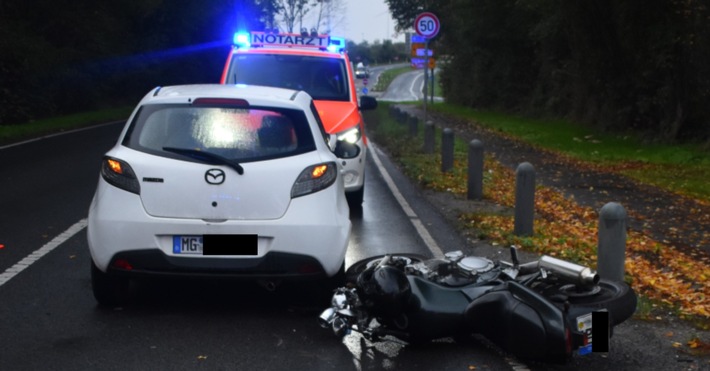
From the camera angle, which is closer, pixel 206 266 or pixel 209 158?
pixel 206 266

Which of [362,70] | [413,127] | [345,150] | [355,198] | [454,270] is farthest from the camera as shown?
[362,70]

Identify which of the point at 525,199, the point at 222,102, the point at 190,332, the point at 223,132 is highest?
the point at 222,102

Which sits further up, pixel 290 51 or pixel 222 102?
pixel 290 51

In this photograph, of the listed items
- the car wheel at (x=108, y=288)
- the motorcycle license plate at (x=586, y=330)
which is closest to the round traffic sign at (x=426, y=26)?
the car wheel at (x=108, y=288)

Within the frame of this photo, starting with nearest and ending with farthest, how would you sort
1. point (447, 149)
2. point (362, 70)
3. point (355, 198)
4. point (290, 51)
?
point (355, 198) → point (290, 51) → point (447, 149) → point (362, 70)

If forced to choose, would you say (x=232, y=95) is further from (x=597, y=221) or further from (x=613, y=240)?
(x=597, y=221)

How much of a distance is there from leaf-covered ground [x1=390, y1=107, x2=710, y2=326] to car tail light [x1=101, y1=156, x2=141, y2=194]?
13.5 ft

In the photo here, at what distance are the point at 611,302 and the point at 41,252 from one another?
5.62 m

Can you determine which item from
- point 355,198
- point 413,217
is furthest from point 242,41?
point 413,217

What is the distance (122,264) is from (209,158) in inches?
36.9

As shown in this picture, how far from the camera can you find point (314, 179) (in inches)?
282

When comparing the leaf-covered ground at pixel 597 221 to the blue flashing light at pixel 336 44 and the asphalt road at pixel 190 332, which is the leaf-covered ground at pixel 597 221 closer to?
the asphalt road at pixel 190 332

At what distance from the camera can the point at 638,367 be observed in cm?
615

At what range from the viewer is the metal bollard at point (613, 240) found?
26.3 ft
